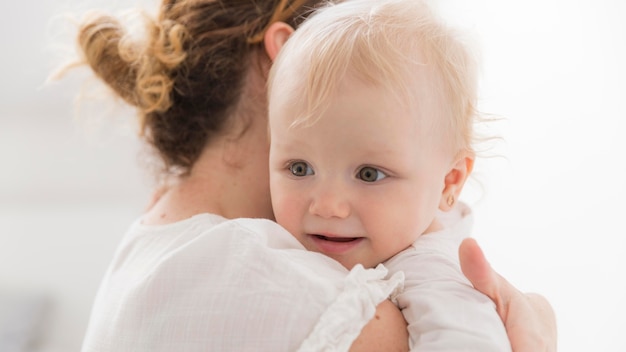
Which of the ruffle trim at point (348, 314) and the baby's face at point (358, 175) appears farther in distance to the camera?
the baby's face at point (358, 175)

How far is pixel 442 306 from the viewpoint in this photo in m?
0.92

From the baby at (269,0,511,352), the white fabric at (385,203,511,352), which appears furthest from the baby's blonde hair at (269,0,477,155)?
the white fabric at (385,203,511,352)

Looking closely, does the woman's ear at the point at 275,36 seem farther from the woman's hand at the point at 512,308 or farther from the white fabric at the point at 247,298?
the woman's hand at the point at 512,308

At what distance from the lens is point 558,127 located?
2.05 meters

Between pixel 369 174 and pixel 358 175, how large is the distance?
15 millimetres

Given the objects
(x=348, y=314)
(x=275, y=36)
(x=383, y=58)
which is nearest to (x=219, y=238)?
(x=348, y=314)

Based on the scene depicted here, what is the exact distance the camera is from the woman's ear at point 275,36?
1.36 meters

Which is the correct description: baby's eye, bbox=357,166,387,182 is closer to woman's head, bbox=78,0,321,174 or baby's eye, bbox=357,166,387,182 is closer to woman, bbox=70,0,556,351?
woman, bbox=70,0,556,351

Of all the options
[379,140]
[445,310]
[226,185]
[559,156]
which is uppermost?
[379,140]

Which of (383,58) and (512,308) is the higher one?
(383,58)

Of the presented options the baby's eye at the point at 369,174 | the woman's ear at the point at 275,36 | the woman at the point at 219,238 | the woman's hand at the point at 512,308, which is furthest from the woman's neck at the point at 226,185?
the woman's hand at the point at 512,308

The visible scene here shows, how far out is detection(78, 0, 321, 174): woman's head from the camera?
1.44 metres

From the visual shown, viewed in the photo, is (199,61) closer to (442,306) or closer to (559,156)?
(442,306)

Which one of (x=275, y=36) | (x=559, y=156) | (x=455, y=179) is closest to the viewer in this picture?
(x=455, y=179)
